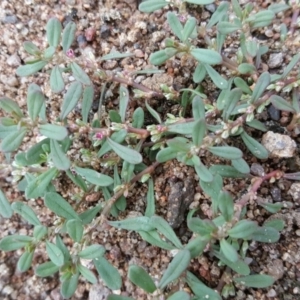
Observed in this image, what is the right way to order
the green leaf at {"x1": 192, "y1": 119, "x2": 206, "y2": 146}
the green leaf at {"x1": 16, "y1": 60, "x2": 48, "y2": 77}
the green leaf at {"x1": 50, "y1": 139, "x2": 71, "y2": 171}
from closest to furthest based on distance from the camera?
the green leaf at {"x1": 192, "y1": 119, "x2": 206, "y2": 146}
the green leaf at {"x1": 50, "y1": 139, "x2": 71, "y2": 171}
the green leaf at {"x1": 16, "y1": 60, "x2": 48, "y2": 77}

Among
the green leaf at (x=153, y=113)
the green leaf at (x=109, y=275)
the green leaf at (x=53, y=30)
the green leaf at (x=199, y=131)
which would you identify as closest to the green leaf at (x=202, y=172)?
the green leaf at (x=199, y=131)

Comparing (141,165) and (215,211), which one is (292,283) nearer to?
(215,211)

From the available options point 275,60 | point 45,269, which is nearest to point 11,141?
point 45,269

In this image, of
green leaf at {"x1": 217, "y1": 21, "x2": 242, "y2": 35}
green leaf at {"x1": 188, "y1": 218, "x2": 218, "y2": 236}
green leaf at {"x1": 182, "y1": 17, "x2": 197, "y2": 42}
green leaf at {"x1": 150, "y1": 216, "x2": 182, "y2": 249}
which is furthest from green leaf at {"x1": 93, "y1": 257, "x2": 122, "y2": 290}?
green leaf at {"x1": 217, "y1": 21, "x2": 242, "y2": 35}

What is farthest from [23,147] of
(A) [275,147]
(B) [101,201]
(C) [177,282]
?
(A) [275,147]

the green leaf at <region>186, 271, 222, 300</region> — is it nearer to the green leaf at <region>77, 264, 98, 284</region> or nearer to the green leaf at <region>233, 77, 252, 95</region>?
the green leaf at <region>77, 264, 98, 284</region>

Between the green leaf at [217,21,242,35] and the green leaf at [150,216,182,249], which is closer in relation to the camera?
the green leaf at [150,216,182,249]

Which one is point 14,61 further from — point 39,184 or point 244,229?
point 244,229

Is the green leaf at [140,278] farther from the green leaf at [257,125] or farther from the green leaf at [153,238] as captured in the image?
the green leaf at [257,125]
